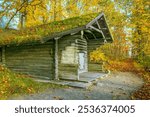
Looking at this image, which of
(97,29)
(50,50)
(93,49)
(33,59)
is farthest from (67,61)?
(93,49)

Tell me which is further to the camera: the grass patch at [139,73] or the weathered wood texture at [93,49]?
the weathered wood texture at [93,49]

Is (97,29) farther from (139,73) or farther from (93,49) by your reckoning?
(139,73)

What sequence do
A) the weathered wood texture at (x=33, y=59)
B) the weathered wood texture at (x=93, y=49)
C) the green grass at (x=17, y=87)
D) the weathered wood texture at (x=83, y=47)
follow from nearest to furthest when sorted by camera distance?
the green grass at (x=17, y=87)
the weathered wood texture at (x=33, y=59)
the weathered wood texture at (x=83, y=47)
the weathered wood texture at (x=93, y=49)

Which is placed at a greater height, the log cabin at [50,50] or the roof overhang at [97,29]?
the roof overhang at [97,29]

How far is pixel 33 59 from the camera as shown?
1384cm

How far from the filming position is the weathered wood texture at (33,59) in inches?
514

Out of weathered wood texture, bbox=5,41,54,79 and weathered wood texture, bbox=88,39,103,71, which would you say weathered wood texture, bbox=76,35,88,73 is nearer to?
weathered wood texture, bbox=88,39,103,71

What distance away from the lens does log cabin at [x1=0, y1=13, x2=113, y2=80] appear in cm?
1223

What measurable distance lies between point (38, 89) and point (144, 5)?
53.3ft

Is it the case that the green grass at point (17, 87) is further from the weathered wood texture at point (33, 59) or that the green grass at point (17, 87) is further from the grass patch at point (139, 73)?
the grass patch at point (139, 73)

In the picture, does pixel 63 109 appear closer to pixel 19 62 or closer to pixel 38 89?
pixel 38 89

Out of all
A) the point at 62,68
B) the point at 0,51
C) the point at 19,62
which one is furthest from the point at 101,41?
the point at 0,51

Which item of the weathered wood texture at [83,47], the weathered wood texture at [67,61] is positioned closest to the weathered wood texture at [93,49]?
the weathered wood texture at [83,47]

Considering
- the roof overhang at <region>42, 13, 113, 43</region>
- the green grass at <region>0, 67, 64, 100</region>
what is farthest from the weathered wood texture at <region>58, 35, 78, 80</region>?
the green grass at <region>0, 67, 64, 100</region>
